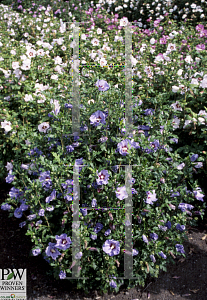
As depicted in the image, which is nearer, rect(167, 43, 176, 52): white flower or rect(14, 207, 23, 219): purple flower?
rect(14, 207, 23, 219): purple flower

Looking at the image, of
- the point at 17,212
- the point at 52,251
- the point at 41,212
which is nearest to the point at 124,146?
the point at 41,212

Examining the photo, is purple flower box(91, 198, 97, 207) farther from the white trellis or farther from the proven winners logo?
the proven winners logo

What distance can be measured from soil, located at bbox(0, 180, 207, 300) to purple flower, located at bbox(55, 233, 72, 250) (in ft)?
2.16

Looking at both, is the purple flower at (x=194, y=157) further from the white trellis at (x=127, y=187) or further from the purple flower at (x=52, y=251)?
the purple flower at (x=52, y=251)

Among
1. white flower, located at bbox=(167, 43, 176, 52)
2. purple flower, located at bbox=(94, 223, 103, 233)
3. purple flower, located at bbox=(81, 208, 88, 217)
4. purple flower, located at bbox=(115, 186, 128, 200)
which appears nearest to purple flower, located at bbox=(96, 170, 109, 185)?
purple flower, located at bbox=(115, 186, 128, 200)

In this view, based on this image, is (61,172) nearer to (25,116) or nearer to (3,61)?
(25,116)

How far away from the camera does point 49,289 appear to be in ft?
8.17

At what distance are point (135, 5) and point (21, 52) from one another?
5.38 meters

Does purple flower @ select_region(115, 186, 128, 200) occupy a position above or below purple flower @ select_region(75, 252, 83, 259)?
above

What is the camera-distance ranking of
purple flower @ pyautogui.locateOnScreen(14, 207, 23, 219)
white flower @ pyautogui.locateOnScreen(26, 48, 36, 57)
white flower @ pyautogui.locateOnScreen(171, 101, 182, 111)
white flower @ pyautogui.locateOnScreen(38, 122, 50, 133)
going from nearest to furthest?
purple flower @ pyautogui.locateOnScreen(14, 207, 23, 219)
white flower @ pyautogui.locateOnScreen(38, 122, 50, 133)
white flower @ pyautogui.locateOnScreen(171, 101, 182, 111)
white flower @ pyautogui.locateOnScreen(26, 48, 36, 57)

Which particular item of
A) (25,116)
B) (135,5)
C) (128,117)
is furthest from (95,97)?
(135,5)

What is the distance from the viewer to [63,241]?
2.12 metres

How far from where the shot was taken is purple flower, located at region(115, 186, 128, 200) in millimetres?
2027

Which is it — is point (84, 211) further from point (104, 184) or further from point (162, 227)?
point (162, 227)
